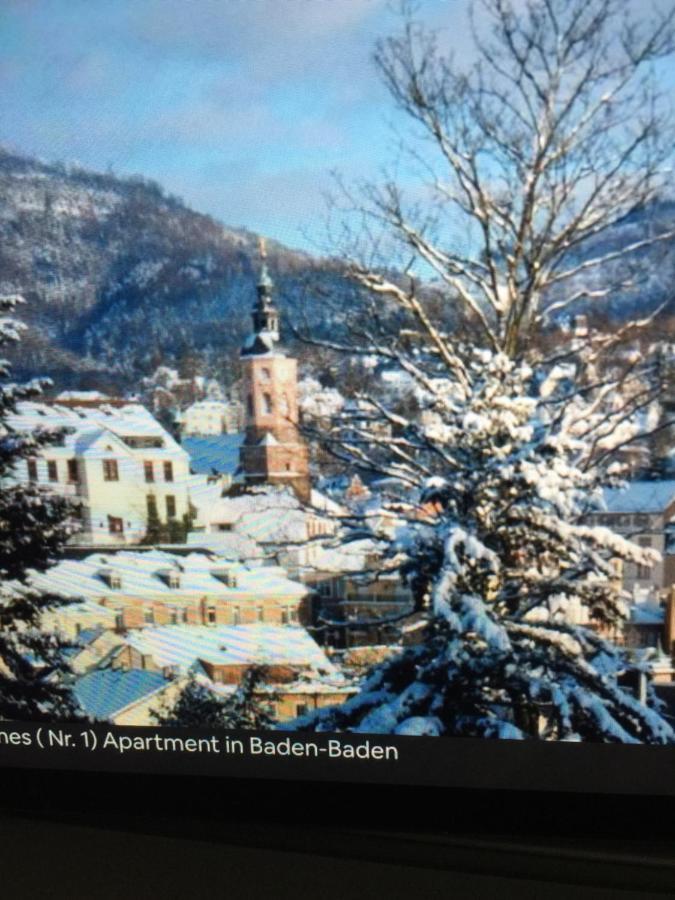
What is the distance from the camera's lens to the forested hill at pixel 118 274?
211cm

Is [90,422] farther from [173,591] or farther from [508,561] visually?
[508,561]

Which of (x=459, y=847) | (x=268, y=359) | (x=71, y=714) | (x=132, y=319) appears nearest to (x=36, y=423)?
(x=132, y=319)

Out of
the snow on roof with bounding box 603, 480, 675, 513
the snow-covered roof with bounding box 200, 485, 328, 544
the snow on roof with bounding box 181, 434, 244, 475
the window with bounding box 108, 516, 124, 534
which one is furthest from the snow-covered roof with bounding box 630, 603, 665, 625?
the window with bounding box 108, 516, 124, 534

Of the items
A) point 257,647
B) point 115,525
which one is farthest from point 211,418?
point 257,647

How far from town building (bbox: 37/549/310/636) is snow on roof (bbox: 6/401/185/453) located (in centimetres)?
33

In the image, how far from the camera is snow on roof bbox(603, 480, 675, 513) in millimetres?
2006

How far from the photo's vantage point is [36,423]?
2227mm

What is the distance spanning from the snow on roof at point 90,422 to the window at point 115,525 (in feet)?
0.67

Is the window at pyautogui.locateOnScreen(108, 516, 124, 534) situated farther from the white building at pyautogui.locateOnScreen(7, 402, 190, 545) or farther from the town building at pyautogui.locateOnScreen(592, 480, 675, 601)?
the town building at pyautogui.locateOnScreen(592, 480, 675, 601)

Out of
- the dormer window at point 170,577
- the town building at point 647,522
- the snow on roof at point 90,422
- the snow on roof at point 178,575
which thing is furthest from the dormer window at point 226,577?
the town building at point 647,522

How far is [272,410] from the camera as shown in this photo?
2170 mm

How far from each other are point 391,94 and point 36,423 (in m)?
1.32

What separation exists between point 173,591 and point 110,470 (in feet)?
1.28

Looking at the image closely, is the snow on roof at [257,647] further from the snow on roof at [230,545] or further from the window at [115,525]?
the window at [115,525]
